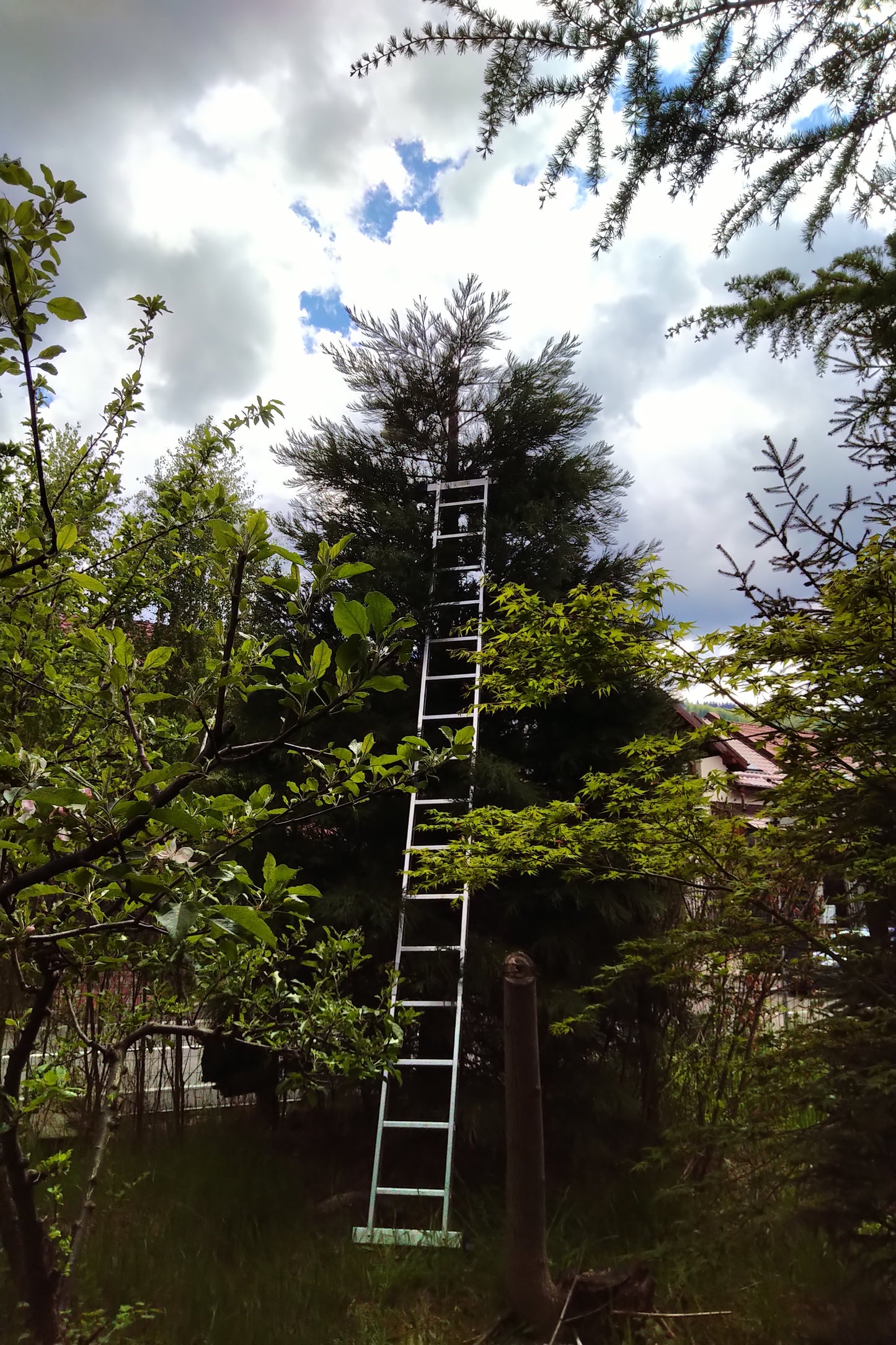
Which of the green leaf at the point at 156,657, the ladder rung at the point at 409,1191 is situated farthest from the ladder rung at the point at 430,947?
the green leaf at the point at 156,657

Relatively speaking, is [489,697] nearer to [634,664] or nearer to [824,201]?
[634,664]

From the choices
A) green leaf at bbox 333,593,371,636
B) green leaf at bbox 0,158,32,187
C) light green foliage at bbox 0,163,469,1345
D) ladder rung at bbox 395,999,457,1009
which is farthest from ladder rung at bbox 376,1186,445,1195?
green leaf at bbox 0,158,32,187

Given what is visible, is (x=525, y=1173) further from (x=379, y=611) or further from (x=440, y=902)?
(x=379, y=611)

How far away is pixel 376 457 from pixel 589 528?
58.0 inches

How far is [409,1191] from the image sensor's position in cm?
382

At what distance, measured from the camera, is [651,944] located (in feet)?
11.5

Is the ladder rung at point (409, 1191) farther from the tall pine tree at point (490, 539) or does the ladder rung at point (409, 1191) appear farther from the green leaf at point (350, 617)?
the green leaf at point (350, 617)

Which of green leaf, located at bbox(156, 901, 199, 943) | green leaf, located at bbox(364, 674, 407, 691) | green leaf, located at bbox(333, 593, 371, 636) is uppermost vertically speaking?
green leaf, located at bbox(333, 593, 371, 636)

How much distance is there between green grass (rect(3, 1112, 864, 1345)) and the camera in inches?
122

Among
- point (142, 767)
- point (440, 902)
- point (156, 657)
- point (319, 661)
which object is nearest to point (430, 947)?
point (440, 902)

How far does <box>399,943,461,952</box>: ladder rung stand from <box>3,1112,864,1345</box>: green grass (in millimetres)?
1136

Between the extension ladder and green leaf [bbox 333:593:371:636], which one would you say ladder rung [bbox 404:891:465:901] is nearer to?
the extension ladder

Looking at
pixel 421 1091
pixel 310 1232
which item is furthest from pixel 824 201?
pixel 310 1232

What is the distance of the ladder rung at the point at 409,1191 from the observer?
383cm
